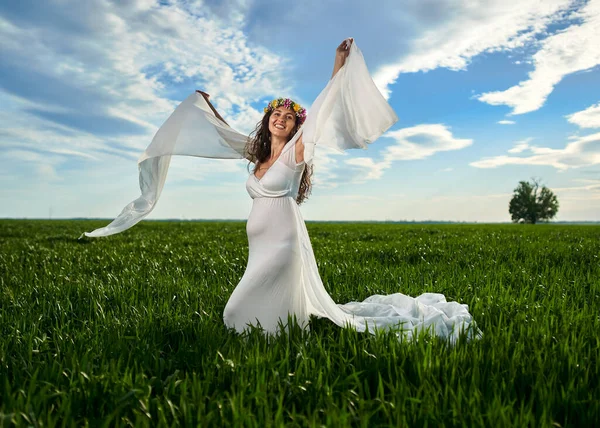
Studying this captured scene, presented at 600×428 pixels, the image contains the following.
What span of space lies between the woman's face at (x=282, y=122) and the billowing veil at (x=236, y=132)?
40cm

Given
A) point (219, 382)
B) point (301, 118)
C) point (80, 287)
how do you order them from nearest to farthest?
1. point (219, 382)
2. point (301, 118)
3. point (80, 287)

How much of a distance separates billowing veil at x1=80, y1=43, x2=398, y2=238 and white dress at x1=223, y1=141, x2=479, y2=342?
512 mm

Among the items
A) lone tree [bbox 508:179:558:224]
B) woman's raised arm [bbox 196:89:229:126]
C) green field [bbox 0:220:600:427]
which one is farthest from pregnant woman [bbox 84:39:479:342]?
lone tree [bbox 508:179:558:224]

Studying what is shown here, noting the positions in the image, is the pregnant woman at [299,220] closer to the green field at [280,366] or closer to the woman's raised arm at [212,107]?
the green field at [280,366]

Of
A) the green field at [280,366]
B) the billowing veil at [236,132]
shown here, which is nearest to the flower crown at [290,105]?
the billowing veil at [236,132]

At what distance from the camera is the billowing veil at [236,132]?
191 inches

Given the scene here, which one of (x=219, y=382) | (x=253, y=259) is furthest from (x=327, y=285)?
(x=219, y=382)

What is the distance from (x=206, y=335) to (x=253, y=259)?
1011 millimetres

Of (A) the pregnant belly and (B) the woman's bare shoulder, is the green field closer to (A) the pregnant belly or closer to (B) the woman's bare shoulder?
(A) the pregnant belly

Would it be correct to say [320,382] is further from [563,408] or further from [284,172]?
[284,172]

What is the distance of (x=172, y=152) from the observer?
6406 mm

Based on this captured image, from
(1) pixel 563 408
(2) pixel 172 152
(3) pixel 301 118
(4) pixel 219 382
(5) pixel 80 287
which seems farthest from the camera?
(5) pixel 80 287

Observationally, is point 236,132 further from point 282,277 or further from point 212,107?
point 282,277

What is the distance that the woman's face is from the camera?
5.47 metres
